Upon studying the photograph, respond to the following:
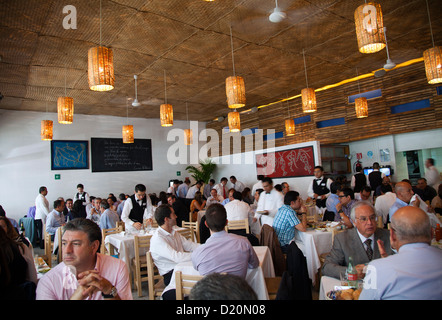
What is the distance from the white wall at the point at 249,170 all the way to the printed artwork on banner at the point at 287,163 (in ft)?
0.47

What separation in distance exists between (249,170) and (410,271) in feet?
34.3

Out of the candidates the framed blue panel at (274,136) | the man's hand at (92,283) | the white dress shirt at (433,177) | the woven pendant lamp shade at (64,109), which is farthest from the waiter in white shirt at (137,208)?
the white dress shirt at (433,177)

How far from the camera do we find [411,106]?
767 cm

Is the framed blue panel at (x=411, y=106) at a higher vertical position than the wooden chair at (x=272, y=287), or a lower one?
higher

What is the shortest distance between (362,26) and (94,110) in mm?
9023

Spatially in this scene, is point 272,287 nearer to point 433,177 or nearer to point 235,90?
point 235,90

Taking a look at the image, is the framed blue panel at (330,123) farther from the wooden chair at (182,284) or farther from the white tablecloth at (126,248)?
the wooden chair at (182,284)

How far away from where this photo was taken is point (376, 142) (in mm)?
9055

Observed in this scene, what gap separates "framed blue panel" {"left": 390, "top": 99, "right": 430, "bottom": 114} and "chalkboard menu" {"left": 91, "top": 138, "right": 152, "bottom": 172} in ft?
27.8

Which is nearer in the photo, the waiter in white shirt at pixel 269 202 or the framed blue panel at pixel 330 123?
the waiter in white shirt at pixel 269 202

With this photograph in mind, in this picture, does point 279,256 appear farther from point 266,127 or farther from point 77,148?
point 77,148

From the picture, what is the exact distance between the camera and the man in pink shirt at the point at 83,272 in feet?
5.39

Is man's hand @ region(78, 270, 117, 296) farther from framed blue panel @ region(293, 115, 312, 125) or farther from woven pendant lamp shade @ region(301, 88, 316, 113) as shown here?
framed blue panel @ region(293, 115, 312, 125)
